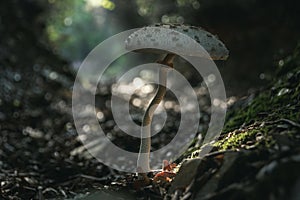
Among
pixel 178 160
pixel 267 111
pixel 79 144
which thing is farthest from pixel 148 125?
pixel 79 144

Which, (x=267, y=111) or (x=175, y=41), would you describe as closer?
Result: (x=175, y=41)

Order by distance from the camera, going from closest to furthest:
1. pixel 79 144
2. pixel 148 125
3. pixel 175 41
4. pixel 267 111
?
pixel 175 41 → pixel 148 125 → pixel 267 111 → pixel 79 144

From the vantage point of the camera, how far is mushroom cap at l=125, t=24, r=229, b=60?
2.76m

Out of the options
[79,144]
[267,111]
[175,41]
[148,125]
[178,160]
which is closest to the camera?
[175,41]

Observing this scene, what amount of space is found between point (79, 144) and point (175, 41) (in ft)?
11.0

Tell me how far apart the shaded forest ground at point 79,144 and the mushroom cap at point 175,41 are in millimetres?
723

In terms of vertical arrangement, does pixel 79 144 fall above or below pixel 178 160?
above

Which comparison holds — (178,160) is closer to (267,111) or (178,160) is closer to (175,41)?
(267,111)

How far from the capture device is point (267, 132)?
2.86 metres

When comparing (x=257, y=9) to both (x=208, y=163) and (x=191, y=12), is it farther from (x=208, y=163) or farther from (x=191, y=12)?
(x=208, y=163)

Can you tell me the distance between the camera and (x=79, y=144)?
5703mm

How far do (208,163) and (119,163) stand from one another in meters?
Answer: 2.24

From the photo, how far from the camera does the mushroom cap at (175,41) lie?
2.76m

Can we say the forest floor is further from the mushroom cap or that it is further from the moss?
the mushroom cap
